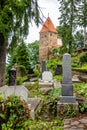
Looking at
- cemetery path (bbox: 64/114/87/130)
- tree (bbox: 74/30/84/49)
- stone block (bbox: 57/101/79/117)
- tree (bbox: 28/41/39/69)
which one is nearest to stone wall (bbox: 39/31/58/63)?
tree (bbox: 74/30/84/49)

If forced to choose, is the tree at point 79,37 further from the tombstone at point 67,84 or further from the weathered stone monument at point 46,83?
the tombstone at point 67,84

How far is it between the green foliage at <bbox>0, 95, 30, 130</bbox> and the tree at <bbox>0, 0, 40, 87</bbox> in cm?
682

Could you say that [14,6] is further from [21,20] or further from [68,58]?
[68,58]

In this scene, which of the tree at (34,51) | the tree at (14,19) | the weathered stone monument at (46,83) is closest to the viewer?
the tree at (14,19)

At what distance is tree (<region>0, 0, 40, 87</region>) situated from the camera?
35.6ft

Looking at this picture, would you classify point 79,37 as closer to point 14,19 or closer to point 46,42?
point 46,42

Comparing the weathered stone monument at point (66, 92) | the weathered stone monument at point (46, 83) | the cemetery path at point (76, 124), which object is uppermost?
the weathered stone monument at point (66, 92)

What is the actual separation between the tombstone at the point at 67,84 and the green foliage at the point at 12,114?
275 centimetres

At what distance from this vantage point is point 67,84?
705cm

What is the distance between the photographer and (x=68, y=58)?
7387 mm

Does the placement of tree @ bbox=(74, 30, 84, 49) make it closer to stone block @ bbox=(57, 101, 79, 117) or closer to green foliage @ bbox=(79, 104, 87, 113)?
green foliage @ bbox=(79, 104, 87, 113)

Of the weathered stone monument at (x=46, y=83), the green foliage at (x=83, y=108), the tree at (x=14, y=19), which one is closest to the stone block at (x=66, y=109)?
the green foliage at (x=83, y=108)

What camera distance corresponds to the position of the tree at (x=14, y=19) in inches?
427

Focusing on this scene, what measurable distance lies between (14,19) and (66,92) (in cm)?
548
